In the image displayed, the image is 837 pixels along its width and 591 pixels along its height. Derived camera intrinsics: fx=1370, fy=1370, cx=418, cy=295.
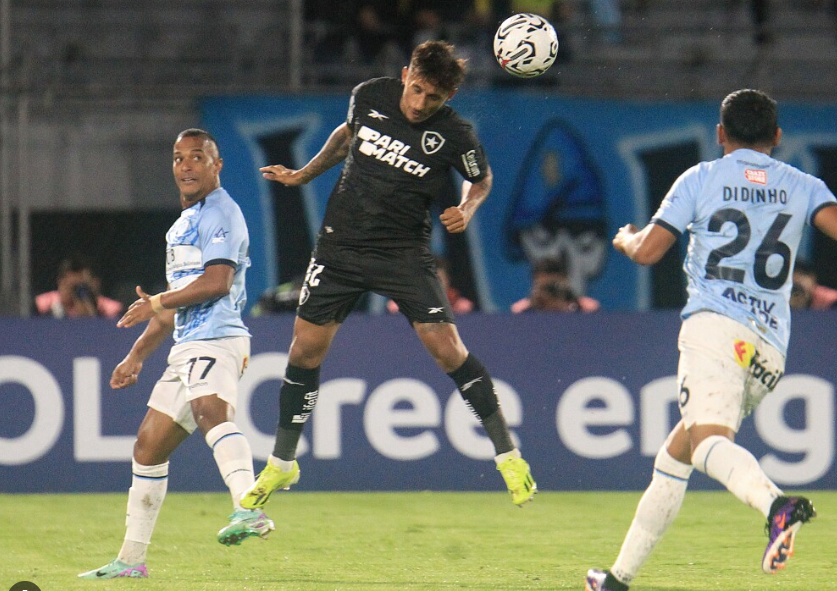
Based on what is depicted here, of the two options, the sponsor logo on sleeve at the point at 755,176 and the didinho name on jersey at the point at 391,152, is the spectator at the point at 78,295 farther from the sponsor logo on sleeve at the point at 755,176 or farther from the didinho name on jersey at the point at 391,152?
the sponsor logo on sleeve at the point at 755,176

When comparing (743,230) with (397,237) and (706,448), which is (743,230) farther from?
(397,237)

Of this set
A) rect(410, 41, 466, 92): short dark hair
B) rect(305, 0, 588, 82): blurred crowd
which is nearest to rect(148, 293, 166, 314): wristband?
rect(410, 41, 466, 92): short dark hair

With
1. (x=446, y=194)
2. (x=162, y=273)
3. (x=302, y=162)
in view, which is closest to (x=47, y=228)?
(x=162, y=273)

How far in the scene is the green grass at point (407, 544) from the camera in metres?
6.15

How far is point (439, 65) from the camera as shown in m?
6.27

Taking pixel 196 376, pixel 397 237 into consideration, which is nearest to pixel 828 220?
pixel 397 237

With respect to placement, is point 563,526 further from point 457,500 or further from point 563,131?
point 563,131

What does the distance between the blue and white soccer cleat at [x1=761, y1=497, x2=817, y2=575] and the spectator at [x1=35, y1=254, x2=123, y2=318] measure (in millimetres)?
7274

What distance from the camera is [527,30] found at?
7414mm

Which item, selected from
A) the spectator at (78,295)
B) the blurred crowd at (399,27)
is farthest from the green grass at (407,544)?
the blurred crowd at (399,27)

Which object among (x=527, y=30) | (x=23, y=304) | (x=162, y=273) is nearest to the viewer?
(x=527, y=30)

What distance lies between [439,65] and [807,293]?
18.3 feet

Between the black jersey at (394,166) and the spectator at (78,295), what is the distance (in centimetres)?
482

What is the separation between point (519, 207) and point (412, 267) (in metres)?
5.80
